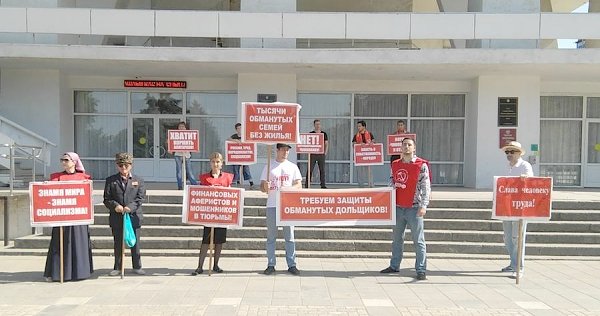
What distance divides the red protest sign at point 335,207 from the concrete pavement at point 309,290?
842mm

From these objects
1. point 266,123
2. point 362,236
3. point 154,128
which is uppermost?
point 154,128

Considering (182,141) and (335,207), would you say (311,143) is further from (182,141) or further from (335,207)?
(335,207)

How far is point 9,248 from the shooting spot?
8.68 metres

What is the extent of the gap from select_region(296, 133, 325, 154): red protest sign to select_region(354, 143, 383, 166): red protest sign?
994 mm

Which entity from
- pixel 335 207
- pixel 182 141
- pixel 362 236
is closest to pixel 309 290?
pixel 335 207

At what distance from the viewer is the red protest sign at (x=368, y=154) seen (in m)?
12.4

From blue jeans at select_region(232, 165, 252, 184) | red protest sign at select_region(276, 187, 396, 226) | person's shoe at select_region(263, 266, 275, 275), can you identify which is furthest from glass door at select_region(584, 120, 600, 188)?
person's shoe at select_region(263, 266, 275, 275)

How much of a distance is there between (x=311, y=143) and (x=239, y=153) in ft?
5.99

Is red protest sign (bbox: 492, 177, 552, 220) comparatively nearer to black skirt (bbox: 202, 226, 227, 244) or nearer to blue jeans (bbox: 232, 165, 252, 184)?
black skirt (bbox: 202, 226, 227, 244)

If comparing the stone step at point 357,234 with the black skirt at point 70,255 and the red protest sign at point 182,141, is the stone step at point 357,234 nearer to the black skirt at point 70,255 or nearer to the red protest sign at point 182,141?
the black skirt at point 70,255

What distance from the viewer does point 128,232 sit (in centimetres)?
702

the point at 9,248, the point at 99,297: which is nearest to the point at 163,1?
the point at 9,248

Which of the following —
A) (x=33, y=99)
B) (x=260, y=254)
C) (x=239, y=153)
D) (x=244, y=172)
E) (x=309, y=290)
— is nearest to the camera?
(x=309, y=290)

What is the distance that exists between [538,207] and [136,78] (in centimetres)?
Result: 1213
